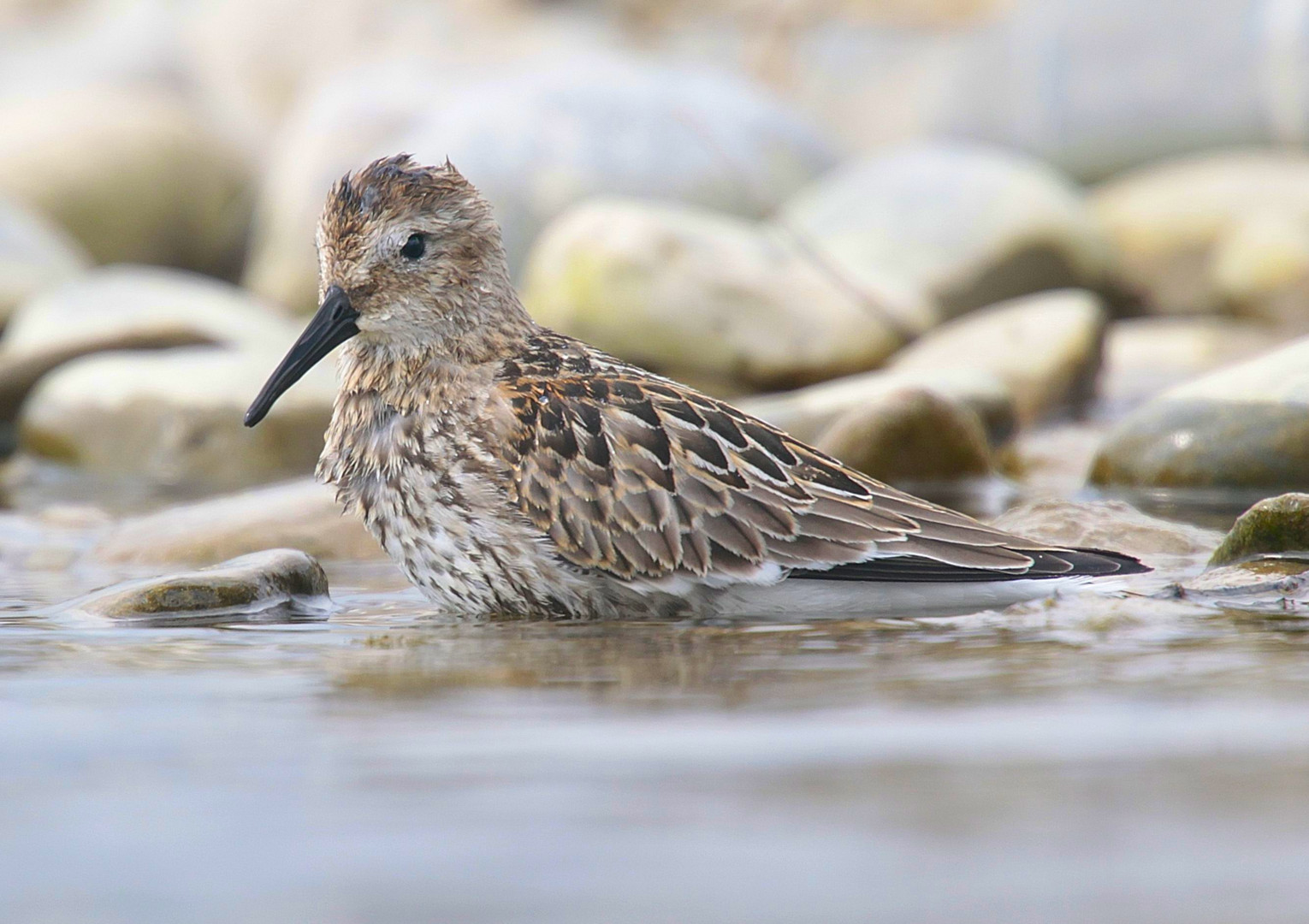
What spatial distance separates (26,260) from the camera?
14.9 metres

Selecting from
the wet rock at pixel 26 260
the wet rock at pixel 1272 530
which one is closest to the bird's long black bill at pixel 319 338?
the wet rock at pixel 1272 530

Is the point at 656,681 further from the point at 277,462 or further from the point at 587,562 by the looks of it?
the point at 277,462

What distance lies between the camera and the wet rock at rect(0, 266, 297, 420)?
12.5 meters

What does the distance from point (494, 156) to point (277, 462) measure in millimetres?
5633

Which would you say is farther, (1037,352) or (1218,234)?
(1218,234)

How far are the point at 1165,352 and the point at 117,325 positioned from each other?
784 cm

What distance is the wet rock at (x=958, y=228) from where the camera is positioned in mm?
14961

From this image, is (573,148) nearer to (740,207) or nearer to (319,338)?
(740,207)

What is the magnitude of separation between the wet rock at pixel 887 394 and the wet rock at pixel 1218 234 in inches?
227

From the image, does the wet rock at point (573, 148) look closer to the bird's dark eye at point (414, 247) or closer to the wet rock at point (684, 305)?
the wet rock at point (684, 305)

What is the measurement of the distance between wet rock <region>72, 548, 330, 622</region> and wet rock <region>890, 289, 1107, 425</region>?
6.25 meters

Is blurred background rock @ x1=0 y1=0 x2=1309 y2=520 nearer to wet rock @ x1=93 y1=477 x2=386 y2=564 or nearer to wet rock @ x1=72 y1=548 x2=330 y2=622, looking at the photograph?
wet rock @ x1=93 y1=477 x2=386 y2=564

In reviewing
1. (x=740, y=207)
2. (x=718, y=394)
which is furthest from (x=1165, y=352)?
(x=740, y=207)

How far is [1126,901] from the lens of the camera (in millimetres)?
2953
